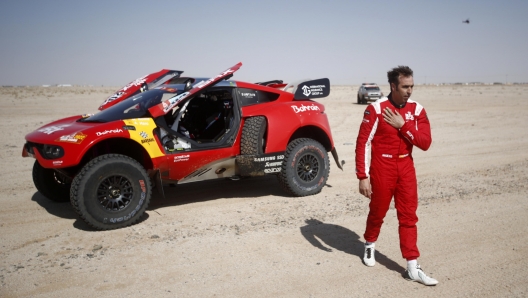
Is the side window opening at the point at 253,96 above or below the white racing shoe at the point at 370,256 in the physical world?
above

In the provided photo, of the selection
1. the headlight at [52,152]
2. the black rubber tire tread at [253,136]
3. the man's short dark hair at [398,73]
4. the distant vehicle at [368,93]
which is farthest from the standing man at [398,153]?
the distant vehicle at [368,93]

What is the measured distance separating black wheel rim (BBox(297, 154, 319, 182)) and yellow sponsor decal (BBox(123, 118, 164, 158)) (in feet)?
7.33

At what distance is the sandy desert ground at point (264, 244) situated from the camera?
4.19m

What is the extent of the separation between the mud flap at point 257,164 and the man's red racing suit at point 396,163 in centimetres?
260

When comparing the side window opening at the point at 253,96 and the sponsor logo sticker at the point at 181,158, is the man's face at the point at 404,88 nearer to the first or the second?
the sponsor logo sticker at the point at 181,158

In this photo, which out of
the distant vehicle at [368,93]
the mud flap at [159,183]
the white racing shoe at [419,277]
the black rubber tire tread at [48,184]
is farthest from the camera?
the distant vehicle at [368,93]

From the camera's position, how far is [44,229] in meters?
5.79

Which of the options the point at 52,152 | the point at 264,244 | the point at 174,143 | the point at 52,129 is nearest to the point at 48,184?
the point at 52,129

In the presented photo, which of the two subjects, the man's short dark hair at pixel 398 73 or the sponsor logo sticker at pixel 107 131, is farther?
the sponsor logo sticker at pixel 107 131

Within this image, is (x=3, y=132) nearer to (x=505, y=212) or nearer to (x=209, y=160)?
(x=209, y=160)

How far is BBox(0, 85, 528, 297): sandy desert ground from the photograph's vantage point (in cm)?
419

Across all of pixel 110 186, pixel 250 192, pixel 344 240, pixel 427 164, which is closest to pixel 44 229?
pixel 110 186

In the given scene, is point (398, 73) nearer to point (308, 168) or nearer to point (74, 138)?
point (308, 168)

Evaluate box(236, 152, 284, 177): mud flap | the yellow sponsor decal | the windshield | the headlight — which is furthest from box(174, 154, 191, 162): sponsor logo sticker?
the headlight
